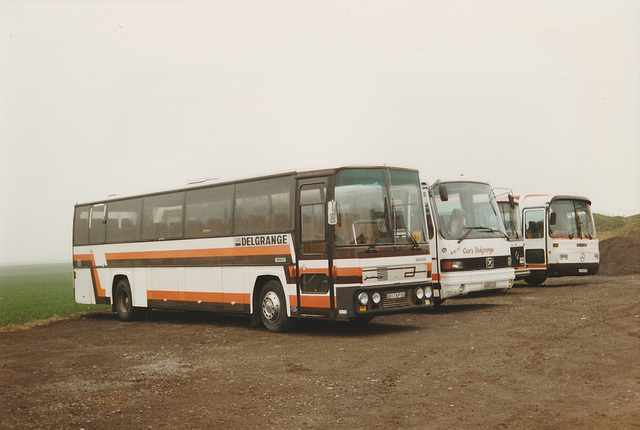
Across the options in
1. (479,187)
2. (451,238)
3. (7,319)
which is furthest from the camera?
(7,319)

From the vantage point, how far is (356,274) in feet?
42.8

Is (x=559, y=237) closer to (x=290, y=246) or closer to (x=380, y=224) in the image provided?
(x=380, y=224)

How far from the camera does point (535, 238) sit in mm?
24203

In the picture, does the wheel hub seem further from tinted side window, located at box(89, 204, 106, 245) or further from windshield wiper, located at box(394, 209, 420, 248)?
tinted side window, located at box(89, 204, 106, 245)

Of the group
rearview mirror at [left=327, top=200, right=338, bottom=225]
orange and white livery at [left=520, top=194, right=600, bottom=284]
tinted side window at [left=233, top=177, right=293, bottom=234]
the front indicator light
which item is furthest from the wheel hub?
orange and white livery at [left=520, top=194, right=600, bottom=284]

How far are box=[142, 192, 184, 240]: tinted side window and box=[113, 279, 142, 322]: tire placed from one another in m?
2.11

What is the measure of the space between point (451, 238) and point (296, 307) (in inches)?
184

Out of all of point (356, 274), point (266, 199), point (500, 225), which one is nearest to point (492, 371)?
point (356, 274)

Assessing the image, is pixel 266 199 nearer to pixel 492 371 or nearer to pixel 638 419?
pixel 492 371

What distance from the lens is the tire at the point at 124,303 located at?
1998 cm

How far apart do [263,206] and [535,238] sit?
41.6ft

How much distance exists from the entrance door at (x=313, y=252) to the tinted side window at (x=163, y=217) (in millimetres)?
4673

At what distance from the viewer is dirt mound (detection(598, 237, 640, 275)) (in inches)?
1374

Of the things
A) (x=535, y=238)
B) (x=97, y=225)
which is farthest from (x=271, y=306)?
(x=535, y=238)
